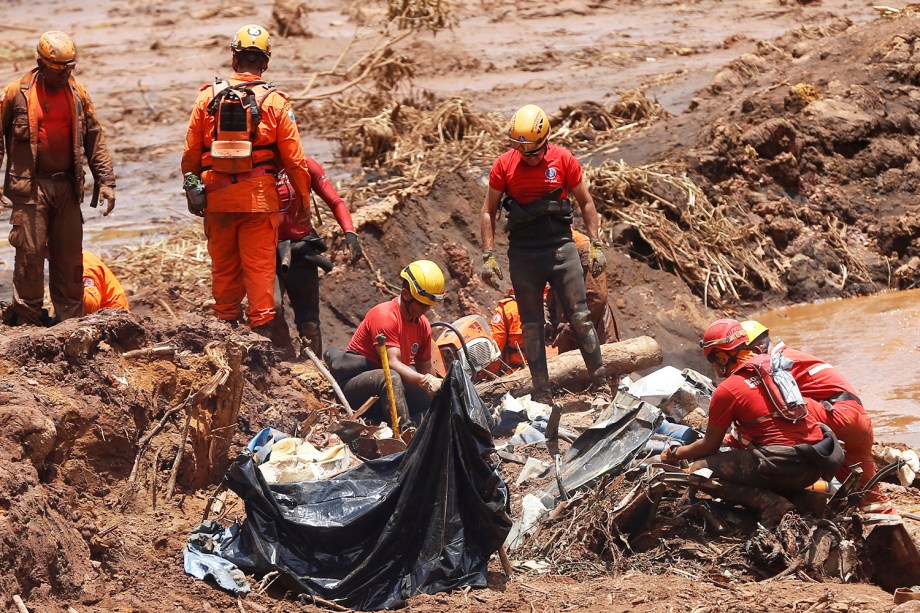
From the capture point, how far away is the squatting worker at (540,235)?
8125 millimetres

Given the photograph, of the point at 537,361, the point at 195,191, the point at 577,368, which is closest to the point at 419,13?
the point at 577,368

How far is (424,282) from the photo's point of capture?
26.1 ft

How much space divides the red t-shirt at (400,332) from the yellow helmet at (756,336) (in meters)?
2.43

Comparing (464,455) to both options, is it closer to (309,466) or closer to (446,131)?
(309,466)

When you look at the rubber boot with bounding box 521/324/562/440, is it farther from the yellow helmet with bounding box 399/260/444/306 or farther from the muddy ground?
the muddy ground

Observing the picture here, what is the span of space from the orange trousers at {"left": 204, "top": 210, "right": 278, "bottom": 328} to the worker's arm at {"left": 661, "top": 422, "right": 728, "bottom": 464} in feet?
10.7

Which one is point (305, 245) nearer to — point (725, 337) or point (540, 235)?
point (540, 235)

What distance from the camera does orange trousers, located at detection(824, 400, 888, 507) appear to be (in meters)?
6.46

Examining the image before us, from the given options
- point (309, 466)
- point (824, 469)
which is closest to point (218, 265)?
point (309, 466)

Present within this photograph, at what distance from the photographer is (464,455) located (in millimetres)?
5754

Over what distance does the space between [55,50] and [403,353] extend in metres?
3.10

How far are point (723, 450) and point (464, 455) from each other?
174cm

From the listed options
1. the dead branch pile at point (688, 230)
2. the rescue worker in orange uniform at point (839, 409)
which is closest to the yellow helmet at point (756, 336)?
the rescue worker in orange uniform at point (839, 409)

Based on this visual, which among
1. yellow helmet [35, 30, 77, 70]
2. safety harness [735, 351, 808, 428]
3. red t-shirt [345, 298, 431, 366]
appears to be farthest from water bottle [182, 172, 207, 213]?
safety harness [735, 351, 808, 428]
